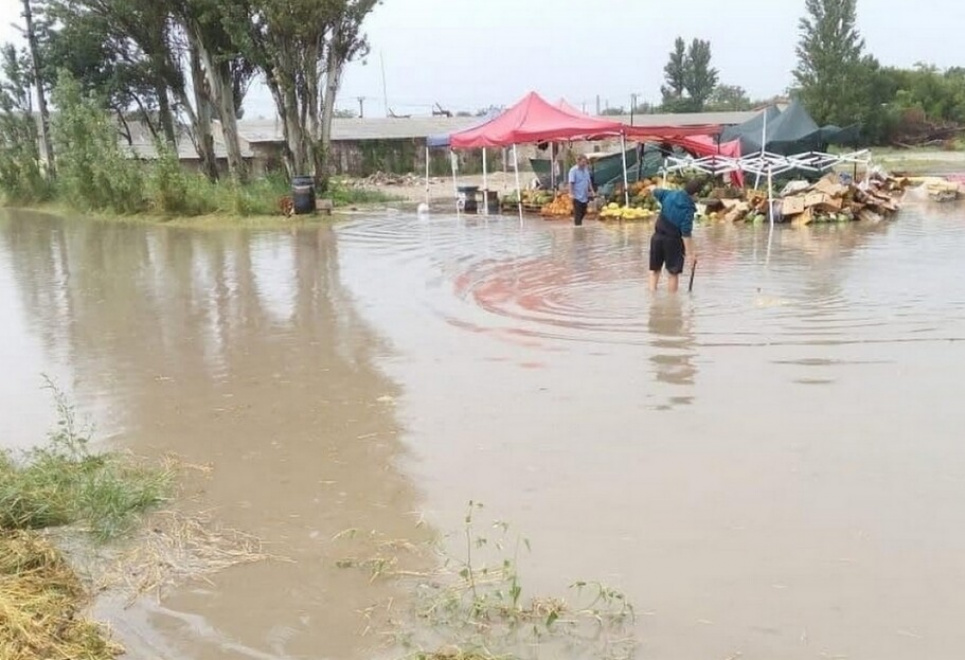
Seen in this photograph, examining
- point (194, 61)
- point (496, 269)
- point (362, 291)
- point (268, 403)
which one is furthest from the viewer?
point (194, 61)

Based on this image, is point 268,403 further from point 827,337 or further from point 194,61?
point 194,61

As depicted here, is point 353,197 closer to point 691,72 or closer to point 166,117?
point 166,117

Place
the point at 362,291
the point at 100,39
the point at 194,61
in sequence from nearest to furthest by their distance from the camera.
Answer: the point at 362,291 → the point at 194,61 → the point at 100,39

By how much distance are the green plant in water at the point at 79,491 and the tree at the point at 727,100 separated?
8075 cm

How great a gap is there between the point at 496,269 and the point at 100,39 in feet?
83.8

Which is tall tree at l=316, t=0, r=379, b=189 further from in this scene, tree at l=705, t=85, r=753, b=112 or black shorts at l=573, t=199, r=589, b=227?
tree at l=705, t=85, r=753, b=112

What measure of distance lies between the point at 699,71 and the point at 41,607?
92.8m

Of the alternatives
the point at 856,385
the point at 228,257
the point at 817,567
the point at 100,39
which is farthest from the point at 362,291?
the point at 100,39

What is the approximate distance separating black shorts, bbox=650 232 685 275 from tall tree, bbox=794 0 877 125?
54878mm

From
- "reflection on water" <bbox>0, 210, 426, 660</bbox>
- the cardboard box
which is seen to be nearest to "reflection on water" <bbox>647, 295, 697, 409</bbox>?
"reflection on water" <bbox>0, 210, 426, 660</bbox>

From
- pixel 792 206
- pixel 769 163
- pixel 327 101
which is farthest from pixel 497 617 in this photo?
pixel 327 101

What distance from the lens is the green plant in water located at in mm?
4793

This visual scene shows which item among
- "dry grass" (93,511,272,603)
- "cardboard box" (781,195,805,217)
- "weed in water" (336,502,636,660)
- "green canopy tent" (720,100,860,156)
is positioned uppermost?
"green canopy tent" (720,100,860,156)

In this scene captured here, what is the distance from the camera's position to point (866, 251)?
1462 centimetres
